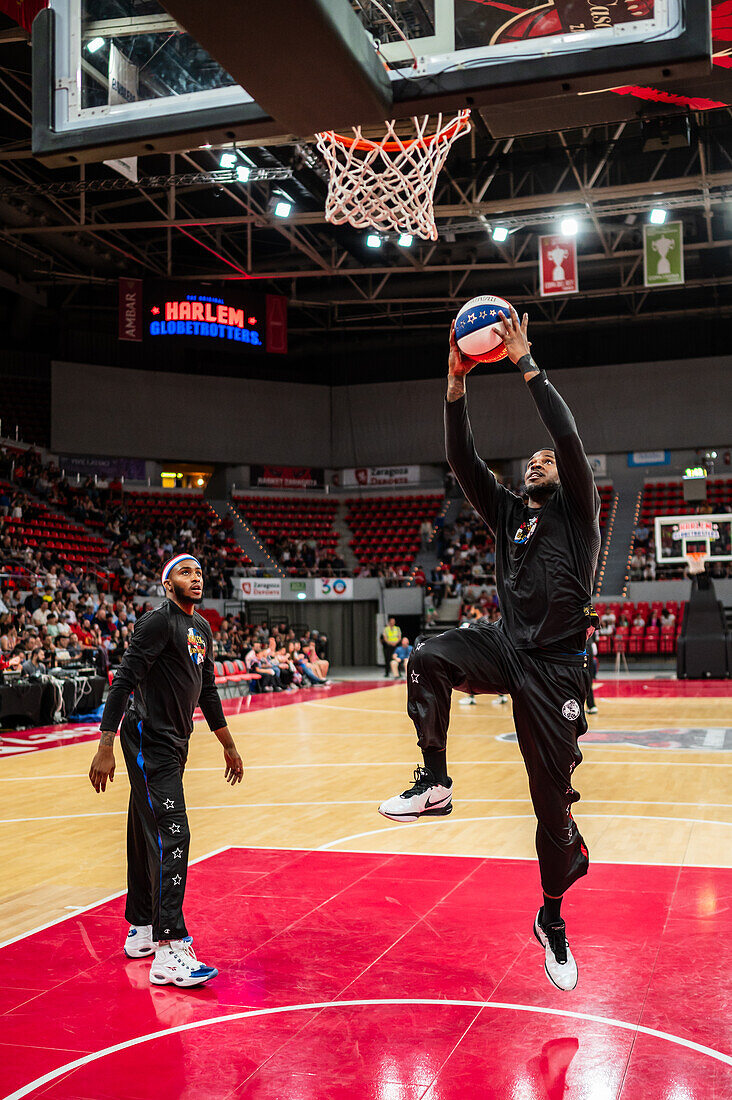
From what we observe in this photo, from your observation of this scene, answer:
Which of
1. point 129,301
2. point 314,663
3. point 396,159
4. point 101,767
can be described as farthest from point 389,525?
point 101,767

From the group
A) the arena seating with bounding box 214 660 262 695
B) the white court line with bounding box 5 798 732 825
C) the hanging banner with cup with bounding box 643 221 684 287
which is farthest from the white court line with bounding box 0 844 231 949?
the hanging banner with cup with bounding box 643 221 684 287

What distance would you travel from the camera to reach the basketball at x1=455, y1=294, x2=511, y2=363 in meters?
4.12

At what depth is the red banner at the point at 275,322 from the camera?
30125 millimetres

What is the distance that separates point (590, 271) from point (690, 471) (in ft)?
28.0

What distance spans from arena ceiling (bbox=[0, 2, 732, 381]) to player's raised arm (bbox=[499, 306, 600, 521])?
26.0 feet

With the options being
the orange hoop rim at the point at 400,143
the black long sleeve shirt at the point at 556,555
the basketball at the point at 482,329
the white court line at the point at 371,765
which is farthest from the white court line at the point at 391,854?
the orange hoop rim at the point at 400,143

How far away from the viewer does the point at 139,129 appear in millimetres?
4371

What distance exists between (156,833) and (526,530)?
2.29 metres

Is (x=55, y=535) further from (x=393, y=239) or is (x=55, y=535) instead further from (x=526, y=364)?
(x=526, y=364)

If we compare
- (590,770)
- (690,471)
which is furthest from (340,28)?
(690,471)

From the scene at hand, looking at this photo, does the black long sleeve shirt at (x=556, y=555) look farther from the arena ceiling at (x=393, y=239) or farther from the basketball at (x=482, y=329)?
the arena ceiling at (x=393, y=239)

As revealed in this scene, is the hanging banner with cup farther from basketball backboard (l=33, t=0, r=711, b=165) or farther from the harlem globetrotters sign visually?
basketball backboard (l=33, t=0, r=711, b=165)

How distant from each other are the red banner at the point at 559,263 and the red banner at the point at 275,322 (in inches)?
387

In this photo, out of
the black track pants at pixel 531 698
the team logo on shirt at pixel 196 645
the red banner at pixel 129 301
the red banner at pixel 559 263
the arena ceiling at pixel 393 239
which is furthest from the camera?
the red banner at pixel 129 301
